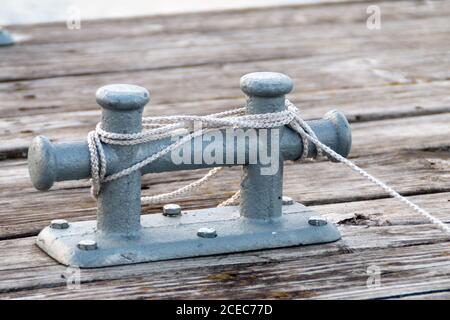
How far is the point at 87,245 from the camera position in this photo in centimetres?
206

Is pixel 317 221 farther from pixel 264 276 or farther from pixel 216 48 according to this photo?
pixel 216 48

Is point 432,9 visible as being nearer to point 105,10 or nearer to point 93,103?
point 93,103

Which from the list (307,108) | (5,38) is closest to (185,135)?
(307,108)

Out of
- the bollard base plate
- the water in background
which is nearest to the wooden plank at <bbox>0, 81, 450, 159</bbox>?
the bollard base plate

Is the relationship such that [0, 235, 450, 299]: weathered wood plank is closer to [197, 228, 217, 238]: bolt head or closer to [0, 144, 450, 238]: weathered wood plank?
[197, 228, 217, 238]: bolt head

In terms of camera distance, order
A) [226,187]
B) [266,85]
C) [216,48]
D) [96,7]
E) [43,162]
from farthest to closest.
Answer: [96,7] → [216,48] → [226,187] → [266,85] → [43,162]

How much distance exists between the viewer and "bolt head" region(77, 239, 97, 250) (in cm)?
206

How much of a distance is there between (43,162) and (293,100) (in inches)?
62.3

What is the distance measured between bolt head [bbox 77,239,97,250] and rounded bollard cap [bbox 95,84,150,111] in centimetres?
27

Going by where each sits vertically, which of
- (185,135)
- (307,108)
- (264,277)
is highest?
(185,135)

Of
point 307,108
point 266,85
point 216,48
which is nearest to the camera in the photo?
point 266,85

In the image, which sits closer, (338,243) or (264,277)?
(264,277)

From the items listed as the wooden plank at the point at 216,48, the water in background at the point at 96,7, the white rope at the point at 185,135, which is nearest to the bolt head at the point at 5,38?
the wooden plank at the point at 216,48

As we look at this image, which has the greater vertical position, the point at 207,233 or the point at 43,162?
the point at 43,162
